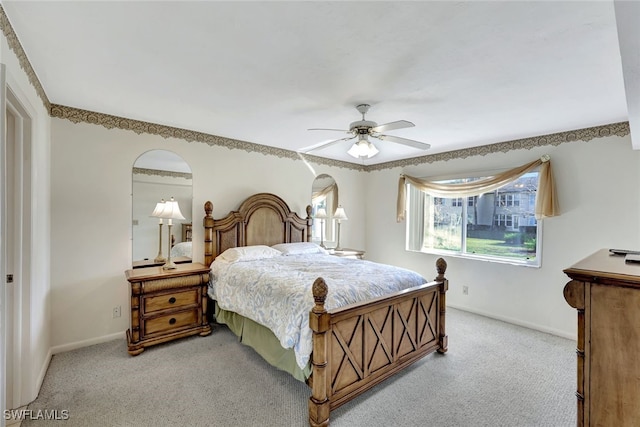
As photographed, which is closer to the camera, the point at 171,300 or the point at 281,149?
the point at 171,300

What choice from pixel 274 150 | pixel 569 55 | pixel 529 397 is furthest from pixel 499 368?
pixel 274 150

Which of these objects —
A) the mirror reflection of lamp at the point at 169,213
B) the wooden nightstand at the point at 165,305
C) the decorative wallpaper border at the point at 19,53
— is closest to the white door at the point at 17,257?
the decorative wallpaper border at the point at 19,53

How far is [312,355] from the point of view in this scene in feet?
6.63

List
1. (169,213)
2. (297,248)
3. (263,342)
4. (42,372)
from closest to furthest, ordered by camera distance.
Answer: (42,372) < (263,342) < (169,213) < (297,248)

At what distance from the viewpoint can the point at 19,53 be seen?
1.82 metres

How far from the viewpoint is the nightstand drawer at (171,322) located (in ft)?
9.61

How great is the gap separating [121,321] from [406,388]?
120 inches

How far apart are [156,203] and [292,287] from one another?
2104 mm

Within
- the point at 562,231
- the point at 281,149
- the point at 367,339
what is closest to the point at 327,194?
the point at 281,149

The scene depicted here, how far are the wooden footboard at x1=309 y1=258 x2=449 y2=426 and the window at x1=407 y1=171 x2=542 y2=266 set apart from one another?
173 centimetres

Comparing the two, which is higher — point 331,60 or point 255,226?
point 331,60

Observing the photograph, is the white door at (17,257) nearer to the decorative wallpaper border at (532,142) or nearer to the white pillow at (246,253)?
the white pillow at (246,253)

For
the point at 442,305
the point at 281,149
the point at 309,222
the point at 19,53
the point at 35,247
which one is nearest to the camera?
the point at 19,53

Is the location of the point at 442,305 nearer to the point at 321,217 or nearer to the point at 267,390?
the point at 267,390
